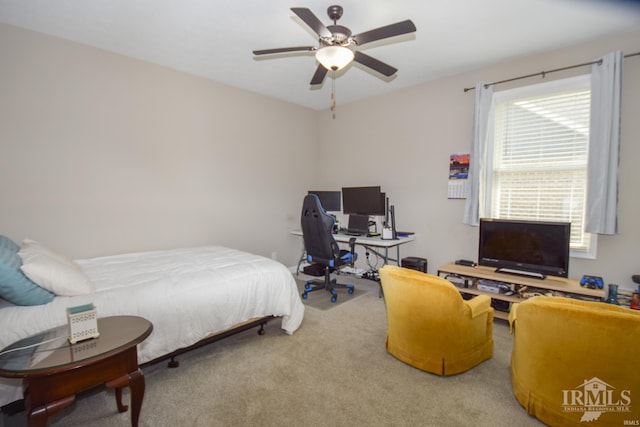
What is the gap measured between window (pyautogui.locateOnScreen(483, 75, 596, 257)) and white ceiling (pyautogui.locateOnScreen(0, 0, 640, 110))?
19.0 inches

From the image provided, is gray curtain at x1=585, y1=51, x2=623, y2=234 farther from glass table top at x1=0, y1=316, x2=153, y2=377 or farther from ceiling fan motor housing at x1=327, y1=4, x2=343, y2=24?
glass table top at x1=0, y1=316, x2=153, y2=377

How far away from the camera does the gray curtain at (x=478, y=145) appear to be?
3514 millimetres

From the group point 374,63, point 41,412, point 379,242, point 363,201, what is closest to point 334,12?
point 374,63

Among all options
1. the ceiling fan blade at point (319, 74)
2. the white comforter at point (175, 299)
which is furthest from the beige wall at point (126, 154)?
the ceiling fan blade at point (319, 74)

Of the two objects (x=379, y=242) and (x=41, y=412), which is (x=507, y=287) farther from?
(x=41, y=412)

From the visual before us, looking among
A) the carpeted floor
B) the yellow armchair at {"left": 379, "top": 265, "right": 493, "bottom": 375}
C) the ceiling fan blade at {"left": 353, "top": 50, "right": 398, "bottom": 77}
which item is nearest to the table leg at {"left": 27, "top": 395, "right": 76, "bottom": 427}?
the carpeted floor

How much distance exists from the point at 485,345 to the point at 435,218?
6.56ft

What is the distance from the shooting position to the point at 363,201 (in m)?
4.45

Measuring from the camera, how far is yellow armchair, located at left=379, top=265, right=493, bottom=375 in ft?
6.68

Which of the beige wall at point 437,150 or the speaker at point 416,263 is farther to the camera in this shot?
the speaker at point 416,263

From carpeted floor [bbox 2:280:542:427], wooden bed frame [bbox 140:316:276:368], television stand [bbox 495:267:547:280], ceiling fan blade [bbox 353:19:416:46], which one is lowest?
carpeted floor [bbox 2:280:542:427]

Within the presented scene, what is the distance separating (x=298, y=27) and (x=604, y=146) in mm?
2976

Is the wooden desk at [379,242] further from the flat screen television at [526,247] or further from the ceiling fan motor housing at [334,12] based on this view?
the ceiling fan motor housing at [334,12]

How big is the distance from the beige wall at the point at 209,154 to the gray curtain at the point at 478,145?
0.19 m
